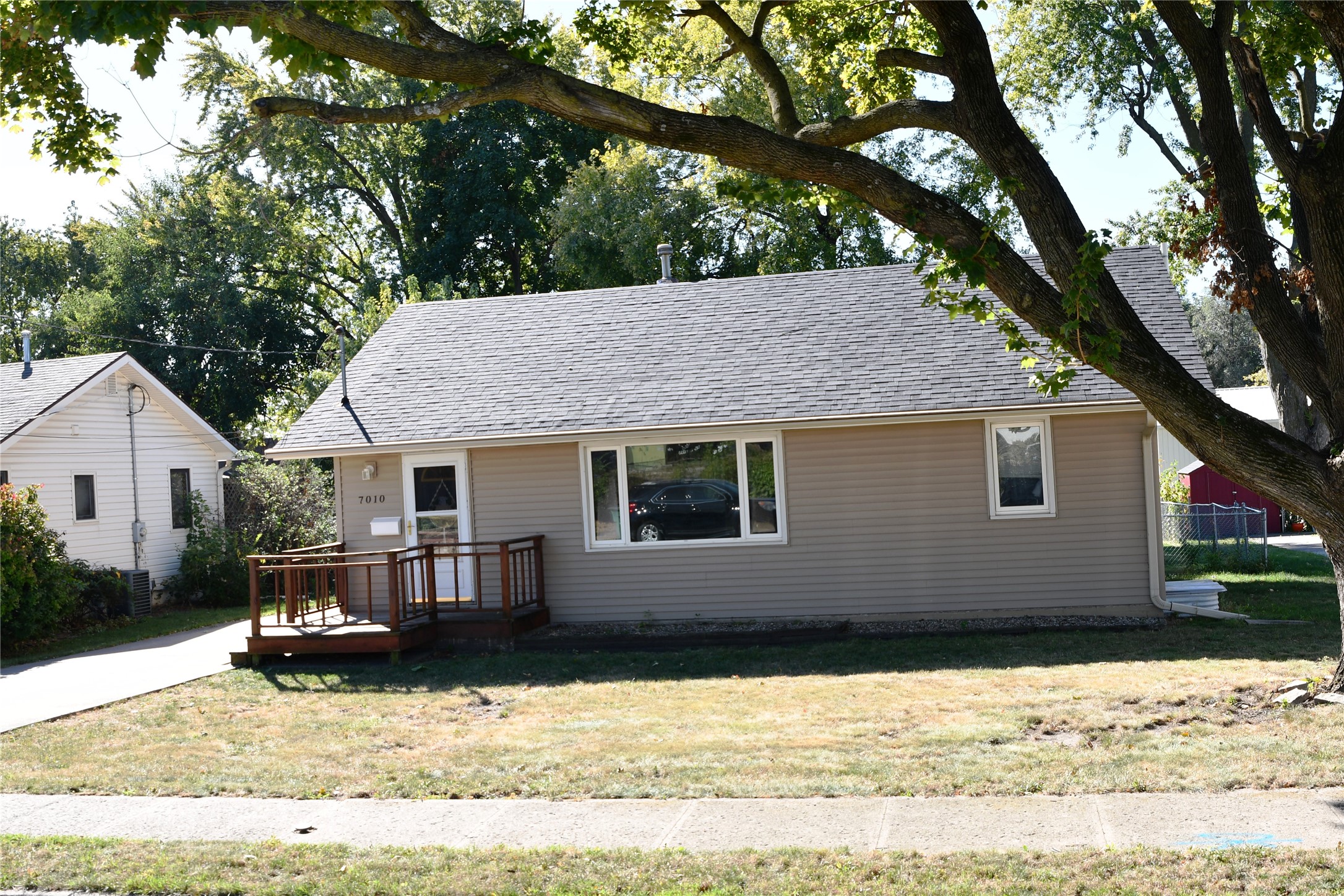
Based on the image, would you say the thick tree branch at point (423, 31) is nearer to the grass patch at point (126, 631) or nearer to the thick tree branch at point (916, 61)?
the thick tree branch at point (916, 61)

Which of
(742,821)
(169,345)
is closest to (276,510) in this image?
(169,345)

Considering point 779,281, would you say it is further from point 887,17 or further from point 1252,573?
point 1252,573

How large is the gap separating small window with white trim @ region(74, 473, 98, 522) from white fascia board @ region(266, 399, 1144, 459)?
7693 mm

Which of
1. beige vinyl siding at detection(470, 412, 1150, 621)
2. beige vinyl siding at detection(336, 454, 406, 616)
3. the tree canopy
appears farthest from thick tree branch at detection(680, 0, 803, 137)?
beige vinyl siding at detection(336, 454, 406, 616)

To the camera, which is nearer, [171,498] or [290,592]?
[290,592]

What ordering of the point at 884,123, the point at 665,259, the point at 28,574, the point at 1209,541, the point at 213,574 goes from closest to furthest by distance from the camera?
the point at 884,123 → the point at 28,574 → the point at 665,259 → the point at 1209,541 → the point at 213,574

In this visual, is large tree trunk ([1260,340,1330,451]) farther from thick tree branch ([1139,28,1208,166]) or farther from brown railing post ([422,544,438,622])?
brown railing post ([422,544,438,622])

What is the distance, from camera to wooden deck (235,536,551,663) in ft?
Answer: 42.6

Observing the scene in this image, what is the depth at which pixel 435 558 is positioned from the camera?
46.0 ft

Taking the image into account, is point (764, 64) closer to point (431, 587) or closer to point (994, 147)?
point (994, 147)

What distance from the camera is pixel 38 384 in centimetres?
2075

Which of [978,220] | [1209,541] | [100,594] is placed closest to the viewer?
[978,220]

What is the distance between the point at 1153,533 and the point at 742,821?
29.4ft

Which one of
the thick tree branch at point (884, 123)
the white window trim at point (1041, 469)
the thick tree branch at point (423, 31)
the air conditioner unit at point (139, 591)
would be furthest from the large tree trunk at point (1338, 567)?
the air conditioner unit at point (139, 591)
